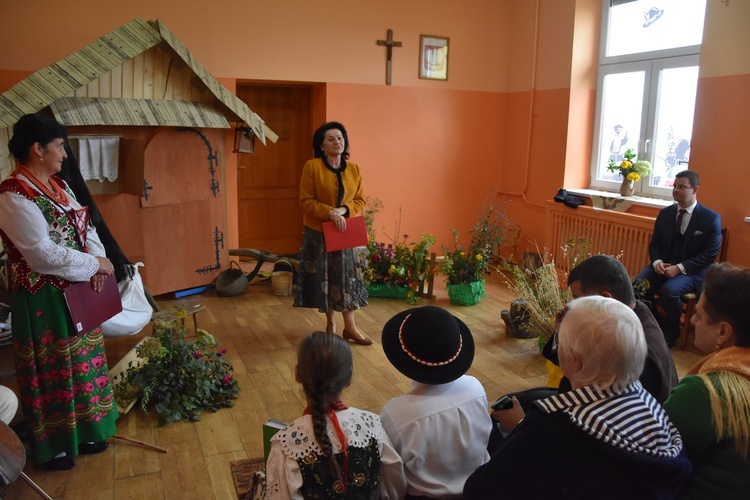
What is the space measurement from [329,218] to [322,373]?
2.46 metres

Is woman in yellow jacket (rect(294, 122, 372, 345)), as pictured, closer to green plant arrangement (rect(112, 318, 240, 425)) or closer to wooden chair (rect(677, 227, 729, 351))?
green plant arrangement (rect(112, 318, 240, 425))

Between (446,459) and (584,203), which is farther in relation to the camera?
(584,203)

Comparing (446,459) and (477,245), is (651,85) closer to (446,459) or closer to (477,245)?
(477,245)

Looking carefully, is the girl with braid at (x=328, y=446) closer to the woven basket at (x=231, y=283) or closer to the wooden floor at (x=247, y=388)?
the wooden floor at (x=247, y=388)

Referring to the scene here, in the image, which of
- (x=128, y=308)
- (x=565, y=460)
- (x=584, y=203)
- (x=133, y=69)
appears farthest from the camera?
(x=584, y=203)

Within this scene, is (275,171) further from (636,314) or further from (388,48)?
(636,314)

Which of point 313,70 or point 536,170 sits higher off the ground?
point 313,70

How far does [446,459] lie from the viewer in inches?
70.1

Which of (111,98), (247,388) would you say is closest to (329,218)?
(247,388)

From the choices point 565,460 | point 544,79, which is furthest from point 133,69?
point 565,460

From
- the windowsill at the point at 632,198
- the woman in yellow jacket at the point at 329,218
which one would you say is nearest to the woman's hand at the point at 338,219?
the woman in yellow jacket at the point at 329,218

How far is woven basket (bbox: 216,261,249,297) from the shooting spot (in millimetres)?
5574

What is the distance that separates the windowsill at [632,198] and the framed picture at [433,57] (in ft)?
6.36

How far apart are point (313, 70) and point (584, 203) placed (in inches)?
121
